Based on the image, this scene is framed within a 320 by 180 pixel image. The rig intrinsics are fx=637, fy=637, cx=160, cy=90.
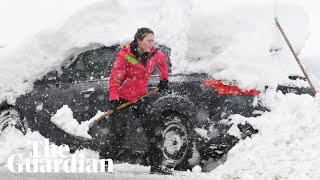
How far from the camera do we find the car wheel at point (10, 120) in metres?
9.23

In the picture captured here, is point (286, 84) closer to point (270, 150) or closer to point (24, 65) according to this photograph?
point (270, 150)

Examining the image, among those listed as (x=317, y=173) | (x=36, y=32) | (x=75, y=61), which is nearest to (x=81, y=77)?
(x=75, y=61)

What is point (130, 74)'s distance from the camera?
7277 mm

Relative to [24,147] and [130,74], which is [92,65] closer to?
[24,147]

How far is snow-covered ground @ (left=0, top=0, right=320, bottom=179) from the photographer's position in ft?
22.7

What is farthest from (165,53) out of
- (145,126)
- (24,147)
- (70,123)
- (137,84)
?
Result: (24,147)

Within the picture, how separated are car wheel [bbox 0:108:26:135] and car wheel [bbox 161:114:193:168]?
2.49m

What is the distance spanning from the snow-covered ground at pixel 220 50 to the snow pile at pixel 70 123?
0.97 ft

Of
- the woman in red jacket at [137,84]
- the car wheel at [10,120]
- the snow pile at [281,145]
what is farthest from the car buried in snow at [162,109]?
the woman in red jacket at [137,84]

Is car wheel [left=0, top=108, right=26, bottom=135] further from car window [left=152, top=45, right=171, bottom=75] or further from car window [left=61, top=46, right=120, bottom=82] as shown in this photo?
car window [left=152, top=45, right=171, bottom=75]

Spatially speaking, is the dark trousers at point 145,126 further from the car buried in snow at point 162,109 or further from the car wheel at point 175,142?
the car wheel at point 175,142

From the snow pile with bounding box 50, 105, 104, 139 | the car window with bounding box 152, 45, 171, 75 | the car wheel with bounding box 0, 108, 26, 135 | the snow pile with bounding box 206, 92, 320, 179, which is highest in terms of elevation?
the car window with bounding box 152, 45, 171, 75

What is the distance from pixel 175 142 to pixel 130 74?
1.10m

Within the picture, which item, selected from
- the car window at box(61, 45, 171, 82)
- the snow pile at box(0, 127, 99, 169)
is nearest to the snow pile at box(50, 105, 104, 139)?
the snow pile at box(0, 127, 99, 169)
